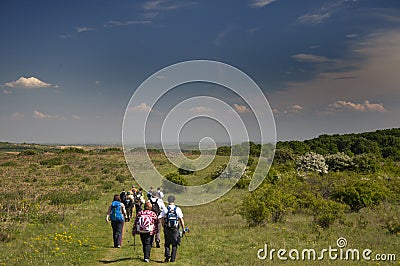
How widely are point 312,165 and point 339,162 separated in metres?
3.99

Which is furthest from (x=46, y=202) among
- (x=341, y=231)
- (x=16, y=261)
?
(x=341, y=231)

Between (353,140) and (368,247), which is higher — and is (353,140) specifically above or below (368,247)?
above

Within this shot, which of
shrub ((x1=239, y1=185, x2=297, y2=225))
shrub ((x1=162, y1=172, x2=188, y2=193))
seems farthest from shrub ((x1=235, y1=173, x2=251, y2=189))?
shrub ((x1=239, y1=185, x2=297, y2=225))

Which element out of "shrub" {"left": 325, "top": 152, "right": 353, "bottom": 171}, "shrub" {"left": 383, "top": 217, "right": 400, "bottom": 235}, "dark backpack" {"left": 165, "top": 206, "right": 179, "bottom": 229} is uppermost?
"shrub" {"left": 325, "top": 152, "right": 353, "bottom": 171}

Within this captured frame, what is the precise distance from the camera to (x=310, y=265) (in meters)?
12.7

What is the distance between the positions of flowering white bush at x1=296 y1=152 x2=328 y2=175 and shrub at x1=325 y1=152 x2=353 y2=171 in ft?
4.78

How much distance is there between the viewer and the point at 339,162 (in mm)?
45812

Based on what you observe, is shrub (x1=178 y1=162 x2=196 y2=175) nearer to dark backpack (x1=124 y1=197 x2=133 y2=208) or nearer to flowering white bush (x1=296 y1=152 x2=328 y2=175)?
flowering white bush (x1=296 y1=152 x2=328 y2=175)

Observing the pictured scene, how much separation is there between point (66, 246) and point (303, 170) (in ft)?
112

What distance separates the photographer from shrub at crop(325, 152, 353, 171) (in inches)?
1793

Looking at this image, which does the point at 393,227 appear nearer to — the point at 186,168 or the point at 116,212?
the point at 116,212

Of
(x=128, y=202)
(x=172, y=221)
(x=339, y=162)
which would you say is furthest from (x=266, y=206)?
(x=339, y=162)

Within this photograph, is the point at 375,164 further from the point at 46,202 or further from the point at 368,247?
the point at 46,202

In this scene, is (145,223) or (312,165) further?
(312,165)
